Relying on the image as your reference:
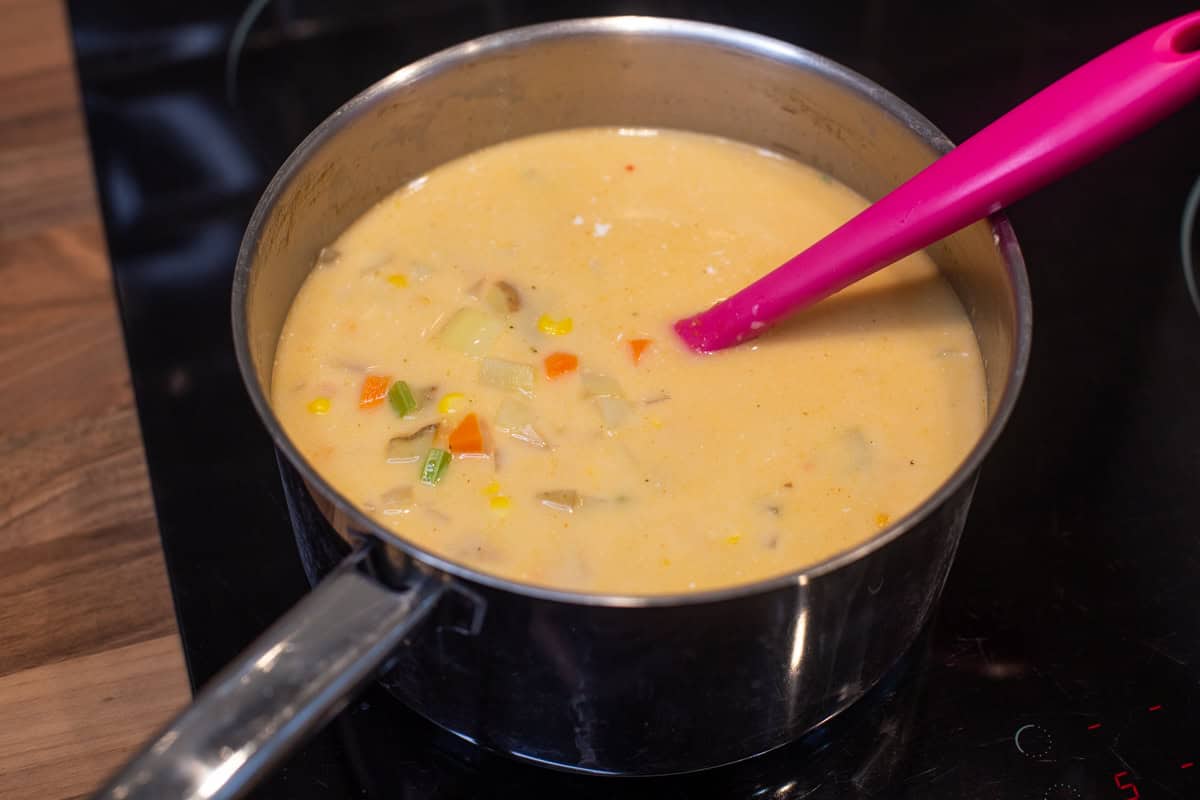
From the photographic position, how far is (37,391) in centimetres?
151

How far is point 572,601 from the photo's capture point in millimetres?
869

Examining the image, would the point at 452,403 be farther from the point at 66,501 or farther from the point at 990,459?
the point at 990,459

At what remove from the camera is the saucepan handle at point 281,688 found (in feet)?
2.66

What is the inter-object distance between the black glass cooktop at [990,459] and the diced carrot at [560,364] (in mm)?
313

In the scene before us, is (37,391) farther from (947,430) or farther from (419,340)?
(947,430)

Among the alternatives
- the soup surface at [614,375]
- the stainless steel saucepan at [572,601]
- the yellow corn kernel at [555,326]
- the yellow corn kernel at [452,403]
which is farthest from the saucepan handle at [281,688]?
the yellow corn kernel at [555,326]

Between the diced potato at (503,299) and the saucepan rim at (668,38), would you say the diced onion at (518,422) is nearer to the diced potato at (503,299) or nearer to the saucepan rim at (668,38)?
the diced potato at (503,299)

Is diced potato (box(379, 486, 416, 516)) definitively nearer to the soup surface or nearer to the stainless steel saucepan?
the soup surface

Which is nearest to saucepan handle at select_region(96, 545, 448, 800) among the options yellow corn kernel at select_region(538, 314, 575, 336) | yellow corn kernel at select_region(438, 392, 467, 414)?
yellow corn kernel at select_region(438, 392, 467, 414)

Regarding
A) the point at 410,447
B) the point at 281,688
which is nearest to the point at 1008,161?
the point at 410,447

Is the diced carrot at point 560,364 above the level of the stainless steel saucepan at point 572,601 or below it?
below

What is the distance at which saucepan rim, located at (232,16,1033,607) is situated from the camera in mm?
874

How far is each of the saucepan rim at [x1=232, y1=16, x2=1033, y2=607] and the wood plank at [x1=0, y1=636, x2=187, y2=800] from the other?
15.8 inches

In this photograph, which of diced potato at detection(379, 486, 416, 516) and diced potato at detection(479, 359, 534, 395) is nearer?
diced potato at detection(379, 486, 416, 516)
